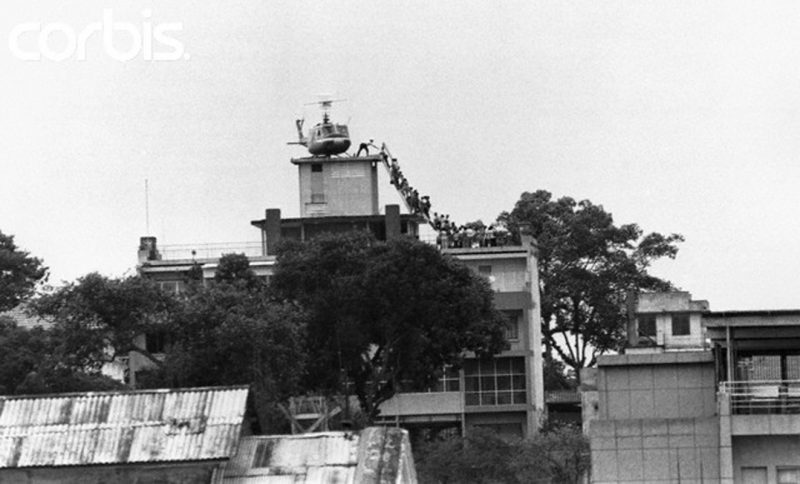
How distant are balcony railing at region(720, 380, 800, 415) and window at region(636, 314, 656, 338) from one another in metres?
53.8

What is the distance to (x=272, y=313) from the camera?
291 ft

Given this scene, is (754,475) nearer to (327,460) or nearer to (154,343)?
(327,460)

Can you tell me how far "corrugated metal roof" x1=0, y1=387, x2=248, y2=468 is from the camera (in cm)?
5188

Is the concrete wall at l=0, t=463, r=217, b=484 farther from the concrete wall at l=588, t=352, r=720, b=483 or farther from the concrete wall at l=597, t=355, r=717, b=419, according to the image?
the concrete wall at l=597, t=355, r=717, b=419

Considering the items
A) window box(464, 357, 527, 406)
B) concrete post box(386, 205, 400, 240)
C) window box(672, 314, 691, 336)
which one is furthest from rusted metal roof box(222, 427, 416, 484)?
concrete post box(386, 205, 400, 240)

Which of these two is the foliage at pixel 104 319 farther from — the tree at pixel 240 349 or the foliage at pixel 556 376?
the foliage at pixel 556 376

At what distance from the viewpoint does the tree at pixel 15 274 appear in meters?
116

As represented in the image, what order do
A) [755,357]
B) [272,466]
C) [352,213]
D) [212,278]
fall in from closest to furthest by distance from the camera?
[272,466] < [755,357] < [212,278] < [352,213]

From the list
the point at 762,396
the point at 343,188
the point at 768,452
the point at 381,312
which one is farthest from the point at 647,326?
the point at 768,452

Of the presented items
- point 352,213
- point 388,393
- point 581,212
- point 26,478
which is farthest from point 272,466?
point 581,212

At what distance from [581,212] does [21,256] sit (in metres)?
29.3

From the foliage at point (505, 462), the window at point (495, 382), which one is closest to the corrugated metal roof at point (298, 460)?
the foliage at point (505, 462)

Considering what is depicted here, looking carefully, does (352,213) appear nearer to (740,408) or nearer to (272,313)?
(272,313)

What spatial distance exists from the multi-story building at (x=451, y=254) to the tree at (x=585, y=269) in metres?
10.4
